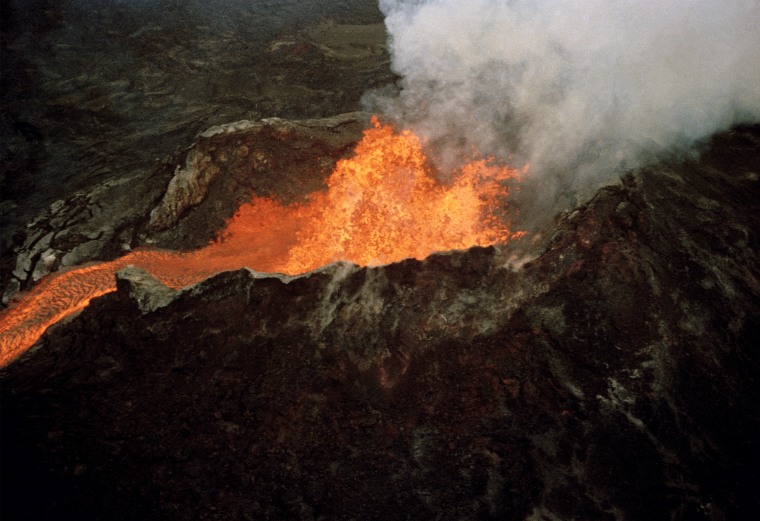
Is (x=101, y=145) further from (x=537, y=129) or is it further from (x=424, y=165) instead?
(x=537, y=129)

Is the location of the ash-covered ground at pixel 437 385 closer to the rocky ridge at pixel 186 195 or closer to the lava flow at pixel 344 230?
the rocky ridge at pixel 186 195

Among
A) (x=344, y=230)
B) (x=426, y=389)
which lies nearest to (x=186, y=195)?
(x=344, y=230)

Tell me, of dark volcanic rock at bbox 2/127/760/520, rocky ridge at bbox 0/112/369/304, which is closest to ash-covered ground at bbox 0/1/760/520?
dark volcanic rock at bbox 2/127/760/520

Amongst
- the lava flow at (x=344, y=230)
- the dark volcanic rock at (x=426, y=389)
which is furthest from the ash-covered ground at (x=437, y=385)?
the lava flow at (x=344, y=230)

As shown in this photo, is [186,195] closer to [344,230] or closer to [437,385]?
[344,230]

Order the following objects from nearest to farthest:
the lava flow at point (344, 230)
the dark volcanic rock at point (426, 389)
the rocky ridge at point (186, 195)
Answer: the dark volcanic rock at point (426, 389), the lava flow at point (344, 230), the rocky ridge at point (186, 195)

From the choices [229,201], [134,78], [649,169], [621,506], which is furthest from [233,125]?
[621,506]

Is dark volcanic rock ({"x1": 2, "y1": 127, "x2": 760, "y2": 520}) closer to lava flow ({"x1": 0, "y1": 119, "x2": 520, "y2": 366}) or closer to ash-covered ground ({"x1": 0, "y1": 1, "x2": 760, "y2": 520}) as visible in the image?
ash-covered ground ({"x1": 0, "y1": 1, "x2": 760, "y2": 520})
